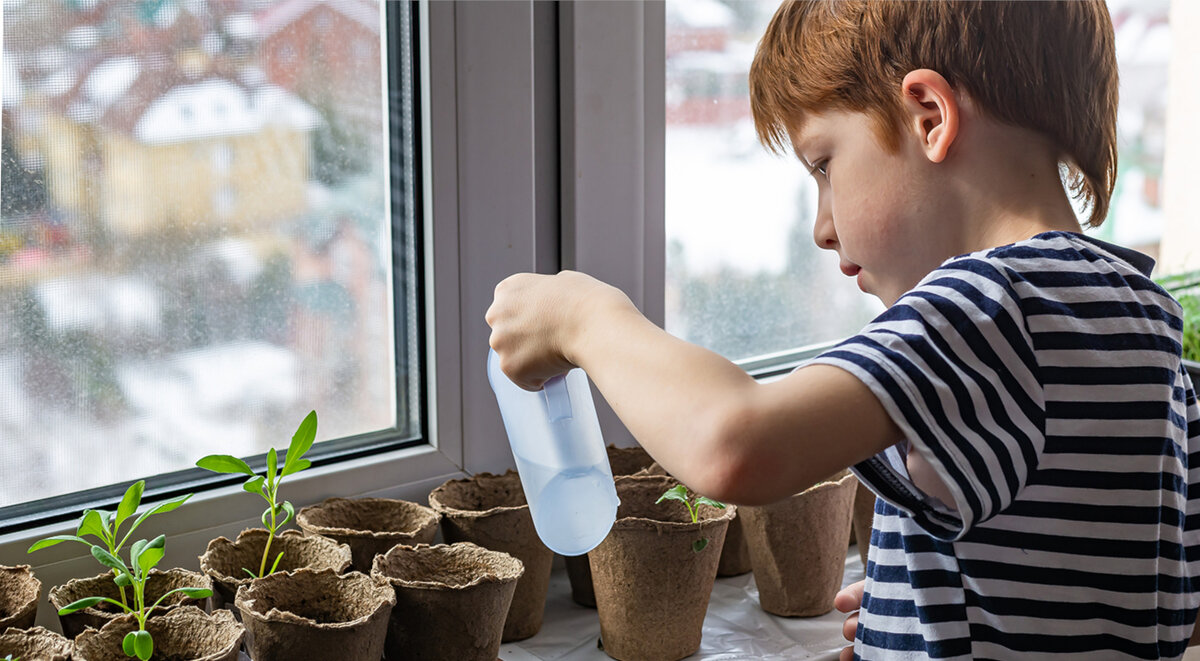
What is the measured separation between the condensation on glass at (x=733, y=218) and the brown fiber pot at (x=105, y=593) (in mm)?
634

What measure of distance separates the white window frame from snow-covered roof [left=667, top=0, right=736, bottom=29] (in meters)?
0.08

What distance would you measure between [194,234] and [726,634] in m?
0.60

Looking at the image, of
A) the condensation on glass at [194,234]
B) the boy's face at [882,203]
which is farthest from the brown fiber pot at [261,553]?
the boy's face at [882,203]

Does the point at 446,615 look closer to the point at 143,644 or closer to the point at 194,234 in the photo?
the point at 143,644

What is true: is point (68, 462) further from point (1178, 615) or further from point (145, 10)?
point (1178, 615)

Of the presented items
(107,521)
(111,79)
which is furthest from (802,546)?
(111,79)

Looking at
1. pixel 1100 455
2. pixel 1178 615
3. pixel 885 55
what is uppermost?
pixel 885 55

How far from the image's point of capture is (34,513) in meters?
0.90

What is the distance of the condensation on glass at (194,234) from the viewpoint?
34.1 inches

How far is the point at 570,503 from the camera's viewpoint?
32.4 inches

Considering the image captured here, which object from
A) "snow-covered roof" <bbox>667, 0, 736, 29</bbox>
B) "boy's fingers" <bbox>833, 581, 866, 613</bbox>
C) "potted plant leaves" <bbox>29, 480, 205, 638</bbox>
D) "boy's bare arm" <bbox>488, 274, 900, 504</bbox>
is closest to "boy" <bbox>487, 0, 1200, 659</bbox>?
"boy's bare arm" <bbox>488, 274, 900, 504</bbox>

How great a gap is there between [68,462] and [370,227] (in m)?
0.33

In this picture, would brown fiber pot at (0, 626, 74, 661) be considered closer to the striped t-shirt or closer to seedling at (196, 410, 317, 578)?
seedling at (196, 410, 317, 578)

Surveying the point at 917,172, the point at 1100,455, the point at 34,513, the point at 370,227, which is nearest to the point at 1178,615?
the point at 1100,455
